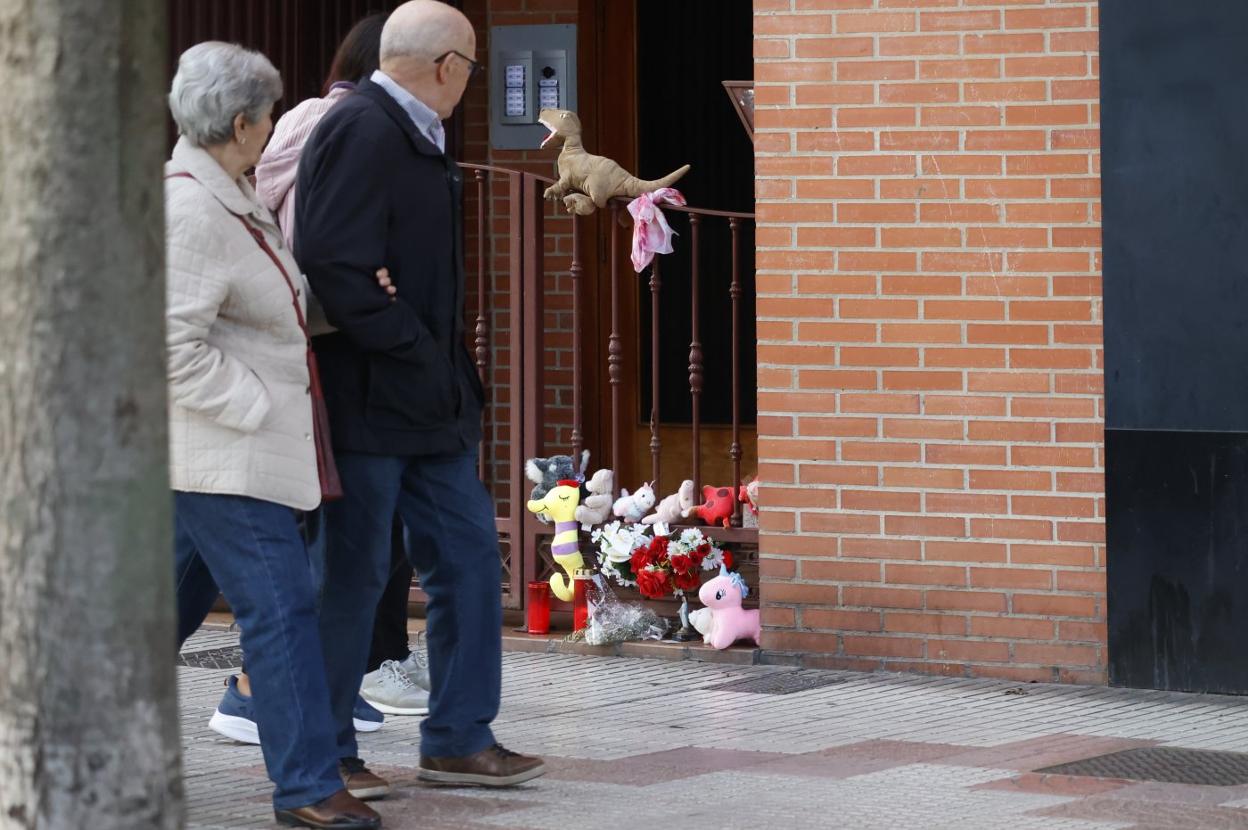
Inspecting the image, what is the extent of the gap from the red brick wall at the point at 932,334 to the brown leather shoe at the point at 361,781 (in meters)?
2.59

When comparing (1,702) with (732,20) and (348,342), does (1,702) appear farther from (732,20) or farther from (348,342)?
(732,20)

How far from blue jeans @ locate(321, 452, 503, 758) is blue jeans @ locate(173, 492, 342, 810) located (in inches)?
11.6

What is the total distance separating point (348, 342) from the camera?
5293mm

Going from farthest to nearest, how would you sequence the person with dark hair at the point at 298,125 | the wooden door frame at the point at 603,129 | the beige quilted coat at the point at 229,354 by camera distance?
the wooden door frame at the point at 603,129 < the person with dark hair at the point at 298,125 < the beige quilted coat at the point at 229,354

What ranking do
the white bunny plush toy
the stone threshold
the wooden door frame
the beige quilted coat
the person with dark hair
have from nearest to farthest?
1. the beige quilted coat
2. the person with dark hair
3. the stone threshold
4. the white bunny plush toy
5. the wooden door frame

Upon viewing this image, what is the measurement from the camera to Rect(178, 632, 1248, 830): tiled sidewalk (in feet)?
17.2

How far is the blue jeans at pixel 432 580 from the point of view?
5.30 meters

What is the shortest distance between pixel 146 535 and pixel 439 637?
7.57 feet

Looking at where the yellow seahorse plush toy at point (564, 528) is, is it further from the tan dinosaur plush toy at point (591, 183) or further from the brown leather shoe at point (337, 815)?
the brown leather shoe at point (337, 815)

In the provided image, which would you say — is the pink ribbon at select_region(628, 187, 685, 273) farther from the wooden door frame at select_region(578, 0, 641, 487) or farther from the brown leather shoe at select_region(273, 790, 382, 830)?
the brown leather shoe at select_region(273, 790, 382, 830)

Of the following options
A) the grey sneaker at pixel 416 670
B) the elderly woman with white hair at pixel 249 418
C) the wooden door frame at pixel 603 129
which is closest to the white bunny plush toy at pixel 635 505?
the grey sneaker at pixel 416 670

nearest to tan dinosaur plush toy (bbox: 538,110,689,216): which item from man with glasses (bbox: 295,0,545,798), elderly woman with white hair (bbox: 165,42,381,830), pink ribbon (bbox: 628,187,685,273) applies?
pink ribbon (bbox: 628,187,685,273)

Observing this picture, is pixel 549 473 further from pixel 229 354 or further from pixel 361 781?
pixel 229 354

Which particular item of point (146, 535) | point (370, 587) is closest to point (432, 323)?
point (370, 587)
